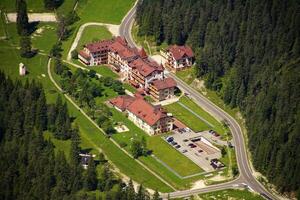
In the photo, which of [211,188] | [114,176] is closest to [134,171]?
[114,176]

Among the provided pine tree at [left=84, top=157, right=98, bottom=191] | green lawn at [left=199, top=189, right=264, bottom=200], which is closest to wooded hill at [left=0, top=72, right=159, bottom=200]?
pine tree at [left=84, top=157, right=98, bottom=191]

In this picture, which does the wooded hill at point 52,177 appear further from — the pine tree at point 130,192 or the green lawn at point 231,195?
the green lawn at point 231,195

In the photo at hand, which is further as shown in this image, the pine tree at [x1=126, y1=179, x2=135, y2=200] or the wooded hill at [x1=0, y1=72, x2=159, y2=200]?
the wooded hill at [x1=0, y1=72, x2=159, y2=200]

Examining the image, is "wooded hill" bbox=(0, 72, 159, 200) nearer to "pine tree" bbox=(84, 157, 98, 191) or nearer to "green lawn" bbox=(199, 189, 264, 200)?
"pine tree" bbox=(84, 157, 98, 191)

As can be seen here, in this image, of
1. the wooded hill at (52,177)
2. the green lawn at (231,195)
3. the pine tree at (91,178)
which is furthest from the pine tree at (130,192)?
the green lawn at (231,195)

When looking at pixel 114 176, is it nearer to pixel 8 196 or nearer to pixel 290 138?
pixel 8 196

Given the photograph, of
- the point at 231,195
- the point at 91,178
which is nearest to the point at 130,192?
the point at 91,178

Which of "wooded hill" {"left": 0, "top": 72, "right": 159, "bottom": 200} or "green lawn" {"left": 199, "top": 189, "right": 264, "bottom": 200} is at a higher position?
"wooded hill" {"left": 0, "top": 72, "right": 159, "bottom": 200}

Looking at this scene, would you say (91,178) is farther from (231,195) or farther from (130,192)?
(231,195)

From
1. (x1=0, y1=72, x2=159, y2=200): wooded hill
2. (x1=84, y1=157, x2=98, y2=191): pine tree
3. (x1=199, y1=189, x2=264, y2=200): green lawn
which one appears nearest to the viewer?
(x1=0, y1=72, x2=159, y2=200): wooded hill
